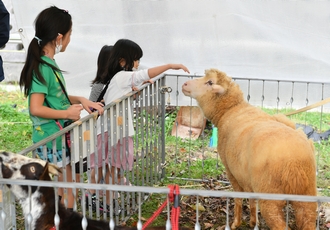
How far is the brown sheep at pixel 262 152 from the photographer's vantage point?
4.03 metres

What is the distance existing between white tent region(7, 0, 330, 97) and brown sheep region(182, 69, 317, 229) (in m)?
1.01

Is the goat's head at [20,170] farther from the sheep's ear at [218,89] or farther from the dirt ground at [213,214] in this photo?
the dirt ground at [213,214]

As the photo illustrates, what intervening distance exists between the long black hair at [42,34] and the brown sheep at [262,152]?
5.42 ft

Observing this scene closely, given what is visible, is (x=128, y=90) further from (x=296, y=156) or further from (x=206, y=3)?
(x=296, y=156)

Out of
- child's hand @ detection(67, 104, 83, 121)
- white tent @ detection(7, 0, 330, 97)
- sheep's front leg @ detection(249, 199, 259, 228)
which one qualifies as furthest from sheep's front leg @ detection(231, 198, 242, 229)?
child's hand @ detection(67, 104, 83, 121)

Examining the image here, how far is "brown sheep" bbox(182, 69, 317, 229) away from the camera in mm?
4031

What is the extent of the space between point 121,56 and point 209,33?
1226mm

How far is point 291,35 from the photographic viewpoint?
6098 millimetres

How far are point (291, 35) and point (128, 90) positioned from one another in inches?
79.8

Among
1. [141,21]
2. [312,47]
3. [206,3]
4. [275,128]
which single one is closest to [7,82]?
[141,21]

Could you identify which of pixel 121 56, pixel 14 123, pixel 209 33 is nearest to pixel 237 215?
pixel 121 56

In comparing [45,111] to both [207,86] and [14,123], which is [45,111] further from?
[14,123]

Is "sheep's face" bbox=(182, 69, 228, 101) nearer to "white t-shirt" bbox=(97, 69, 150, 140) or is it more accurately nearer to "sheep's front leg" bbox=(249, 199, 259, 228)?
"white t-shirt" bbox=(97, 69, 150, 140)

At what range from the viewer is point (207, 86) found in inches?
216
